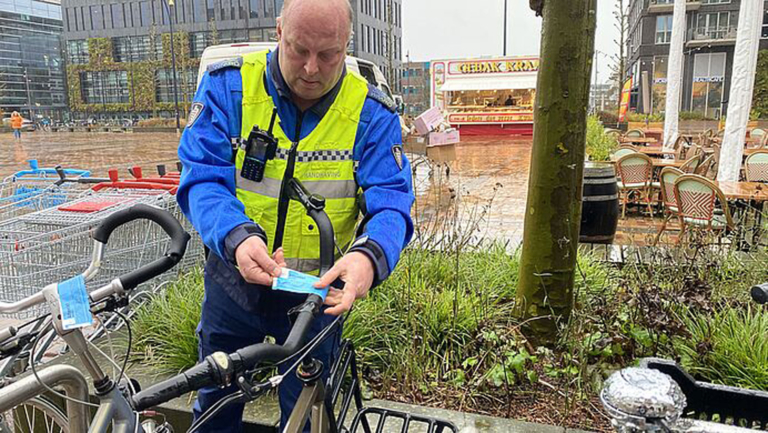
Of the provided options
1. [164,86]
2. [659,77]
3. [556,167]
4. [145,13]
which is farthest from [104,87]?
[556,167]

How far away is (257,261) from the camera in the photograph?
1467mm

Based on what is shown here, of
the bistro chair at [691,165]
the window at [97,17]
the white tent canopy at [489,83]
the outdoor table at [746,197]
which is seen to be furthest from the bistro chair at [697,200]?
the window at [97,17]

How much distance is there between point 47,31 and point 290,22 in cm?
8386

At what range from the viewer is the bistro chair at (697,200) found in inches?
218

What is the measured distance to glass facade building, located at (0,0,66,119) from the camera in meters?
66.2

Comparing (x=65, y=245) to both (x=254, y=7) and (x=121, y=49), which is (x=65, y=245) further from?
(x=121, y=49)

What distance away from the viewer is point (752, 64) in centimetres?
777

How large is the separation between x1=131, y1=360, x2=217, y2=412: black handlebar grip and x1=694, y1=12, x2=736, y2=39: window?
4854 cm

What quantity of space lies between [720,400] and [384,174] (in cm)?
115

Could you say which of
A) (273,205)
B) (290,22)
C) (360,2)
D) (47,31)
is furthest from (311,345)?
(47,31)

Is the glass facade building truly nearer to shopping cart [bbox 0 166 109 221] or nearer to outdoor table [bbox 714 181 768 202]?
shopping cart [bbox 0 166 109 221]

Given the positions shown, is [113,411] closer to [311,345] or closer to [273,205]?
[311,345]

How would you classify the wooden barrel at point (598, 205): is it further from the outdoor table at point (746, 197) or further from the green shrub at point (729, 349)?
the green shrub at point (729, 349)

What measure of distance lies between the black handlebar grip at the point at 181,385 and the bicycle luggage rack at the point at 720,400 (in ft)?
3.68
